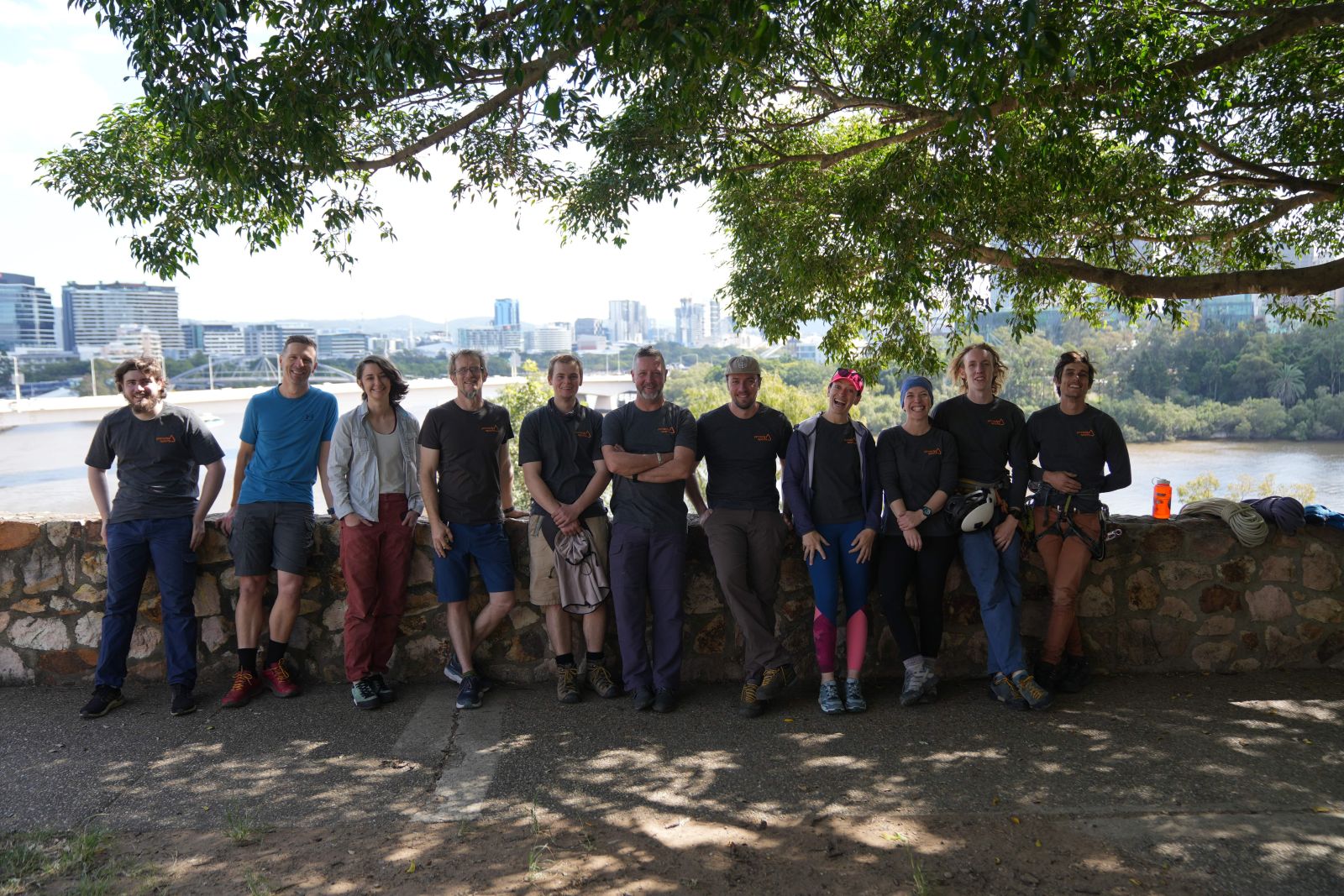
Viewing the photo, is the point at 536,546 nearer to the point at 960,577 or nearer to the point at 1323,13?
the point at 960,577

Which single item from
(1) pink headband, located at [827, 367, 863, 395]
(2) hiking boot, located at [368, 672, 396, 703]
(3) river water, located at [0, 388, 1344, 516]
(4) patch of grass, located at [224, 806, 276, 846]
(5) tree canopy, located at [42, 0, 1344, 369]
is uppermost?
(5) tree canopy, located at [42, 0, 1344, 369]

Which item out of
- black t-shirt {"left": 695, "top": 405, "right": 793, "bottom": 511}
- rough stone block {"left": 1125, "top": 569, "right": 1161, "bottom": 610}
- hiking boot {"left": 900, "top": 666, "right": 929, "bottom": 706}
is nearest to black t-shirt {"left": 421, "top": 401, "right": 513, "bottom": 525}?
black t-shirt {"left": 695, "top": 405, "right": 793, "bottom": 511}

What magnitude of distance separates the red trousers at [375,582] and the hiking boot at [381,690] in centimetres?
4

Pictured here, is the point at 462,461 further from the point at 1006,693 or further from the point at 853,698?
the point at 1006,693

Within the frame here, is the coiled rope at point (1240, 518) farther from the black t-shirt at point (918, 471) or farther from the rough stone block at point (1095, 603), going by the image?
the black t-shirt at point (918, 471)

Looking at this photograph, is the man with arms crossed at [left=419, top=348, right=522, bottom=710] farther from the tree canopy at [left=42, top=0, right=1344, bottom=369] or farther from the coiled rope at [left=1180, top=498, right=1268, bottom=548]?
the coiled rope at [left=1180, top=498, right=1268, bottom=548]

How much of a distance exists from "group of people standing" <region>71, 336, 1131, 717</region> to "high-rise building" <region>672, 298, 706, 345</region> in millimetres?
23592

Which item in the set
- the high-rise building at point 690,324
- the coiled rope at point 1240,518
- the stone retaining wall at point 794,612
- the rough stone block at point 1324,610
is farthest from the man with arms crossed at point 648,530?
the high-rise building at point 690,324

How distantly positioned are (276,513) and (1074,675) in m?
4.00

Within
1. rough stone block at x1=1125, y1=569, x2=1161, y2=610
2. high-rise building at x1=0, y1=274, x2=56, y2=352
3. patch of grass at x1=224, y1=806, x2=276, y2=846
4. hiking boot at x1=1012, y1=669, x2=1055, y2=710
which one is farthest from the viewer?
high-rise building at x1=0, y1=274, x2=56, y2=352

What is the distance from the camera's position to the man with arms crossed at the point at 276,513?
15.2 ft

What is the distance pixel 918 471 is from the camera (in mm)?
4457

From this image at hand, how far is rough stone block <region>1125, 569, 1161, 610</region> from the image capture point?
4898 mm

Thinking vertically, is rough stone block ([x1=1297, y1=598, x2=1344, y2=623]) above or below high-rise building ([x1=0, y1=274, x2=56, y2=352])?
below
